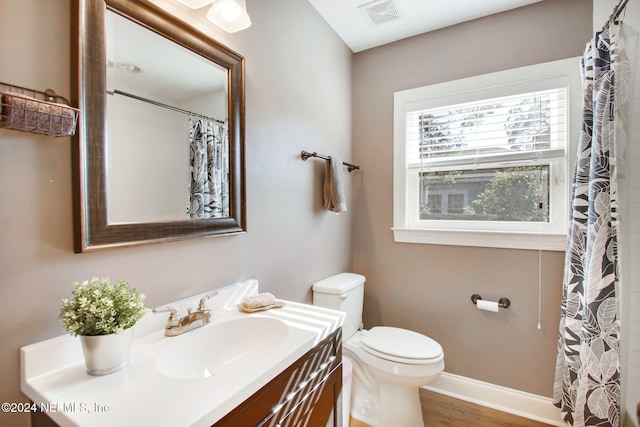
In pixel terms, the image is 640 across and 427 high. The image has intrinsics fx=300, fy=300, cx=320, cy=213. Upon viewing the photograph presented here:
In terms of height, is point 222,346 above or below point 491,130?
below

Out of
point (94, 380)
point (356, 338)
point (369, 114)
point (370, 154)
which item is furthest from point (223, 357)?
point (369, 114)

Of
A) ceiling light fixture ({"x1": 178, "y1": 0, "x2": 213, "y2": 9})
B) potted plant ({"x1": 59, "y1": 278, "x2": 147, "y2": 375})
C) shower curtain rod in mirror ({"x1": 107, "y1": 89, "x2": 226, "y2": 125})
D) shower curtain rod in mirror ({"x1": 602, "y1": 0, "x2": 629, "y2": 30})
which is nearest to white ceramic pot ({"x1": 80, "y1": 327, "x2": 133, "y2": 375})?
potted plant ({"x1": 59, "y1": 278, "x2": 147, "y2": 375})

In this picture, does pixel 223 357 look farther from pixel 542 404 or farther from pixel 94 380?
pixel 542 404

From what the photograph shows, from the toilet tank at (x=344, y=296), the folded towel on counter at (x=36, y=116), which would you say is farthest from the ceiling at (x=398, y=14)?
the toilet tank at (x=344, y=296)

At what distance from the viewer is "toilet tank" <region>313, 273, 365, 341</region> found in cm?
179

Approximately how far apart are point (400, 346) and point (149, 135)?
5.12 feet

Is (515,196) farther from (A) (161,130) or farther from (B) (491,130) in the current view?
(A) (161,130)

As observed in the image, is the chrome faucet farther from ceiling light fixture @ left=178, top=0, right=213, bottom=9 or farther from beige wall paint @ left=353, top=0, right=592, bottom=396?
beige wall paint @ left=353, top=0, right=592, bottom=396

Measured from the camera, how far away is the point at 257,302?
1228 millimetres

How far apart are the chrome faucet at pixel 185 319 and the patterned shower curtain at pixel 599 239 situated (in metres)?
1.66

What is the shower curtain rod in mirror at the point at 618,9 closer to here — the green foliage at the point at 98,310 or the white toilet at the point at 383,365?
the white toilet at the point at 383,365

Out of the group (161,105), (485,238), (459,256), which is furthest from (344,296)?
(161,105)

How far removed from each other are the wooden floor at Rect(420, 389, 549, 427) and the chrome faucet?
1.47m

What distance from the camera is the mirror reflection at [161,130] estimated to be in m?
0.91
